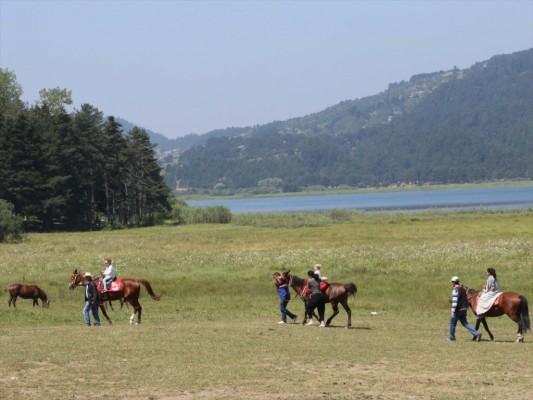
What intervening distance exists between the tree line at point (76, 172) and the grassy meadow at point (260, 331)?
28960 mm

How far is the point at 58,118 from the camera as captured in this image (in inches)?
4331

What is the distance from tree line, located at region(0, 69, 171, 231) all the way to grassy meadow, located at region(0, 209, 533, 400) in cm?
2896

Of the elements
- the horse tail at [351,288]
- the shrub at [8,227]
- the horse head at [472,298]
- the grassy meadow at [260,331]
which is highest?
the shrub at [8,227]

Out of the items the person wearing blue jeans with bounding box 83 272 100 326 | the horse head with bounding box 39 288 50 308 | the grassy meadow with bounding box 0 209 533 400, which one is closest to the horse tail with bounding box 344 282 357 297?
the grassy meadow with bounding box 0 209 533 400

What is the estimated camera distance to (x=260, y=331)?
28.2 meters

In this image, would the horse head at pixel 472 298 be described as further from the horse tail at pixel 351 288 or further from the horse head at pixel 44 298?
the horse head at pixel 44 298

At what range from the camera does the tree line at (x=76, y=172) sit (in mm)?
97812

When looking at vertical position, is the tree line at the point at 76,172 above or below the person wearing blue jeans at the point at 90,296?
above

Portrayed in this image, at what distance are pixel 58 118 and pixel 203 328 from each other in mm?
85867

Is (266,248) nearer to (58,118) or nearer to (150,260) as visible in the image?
(150,260)

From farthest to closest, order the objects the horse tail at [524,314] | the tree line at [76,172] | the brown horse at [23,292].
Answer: the tree line at [76,172], the brown horse at [23,292], the horse tail at [524,314]

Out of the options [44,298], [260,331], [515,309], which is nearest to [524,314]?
[515,309]

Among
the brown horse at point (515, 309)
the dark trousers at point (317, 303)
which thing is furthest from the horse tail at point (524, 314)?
the dark trousers at point (317, 303)

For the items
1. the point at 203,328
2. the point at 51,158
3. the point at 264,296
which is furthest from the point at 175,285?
the point at 51,158
